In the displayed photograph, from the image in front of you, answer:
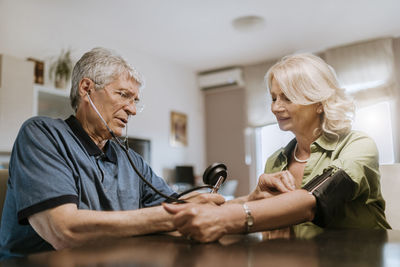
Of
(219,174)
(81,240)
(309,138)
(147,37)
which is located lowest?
(81,240)

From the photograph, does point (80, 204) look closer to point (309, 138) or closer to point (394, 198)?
point (309, 138)

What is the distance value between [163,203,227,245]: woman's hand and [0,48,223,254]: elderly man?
14 centimetres

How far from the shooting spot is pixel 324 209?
99 centimetres

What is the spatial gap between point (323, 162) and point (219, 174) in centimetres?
40

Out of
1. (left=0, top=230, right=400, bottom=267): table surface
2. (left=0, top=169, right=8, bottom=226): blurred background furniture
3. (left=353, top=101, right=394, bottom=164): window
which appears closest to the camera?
(left=0, top=230, right=400, bottom=267): table surface

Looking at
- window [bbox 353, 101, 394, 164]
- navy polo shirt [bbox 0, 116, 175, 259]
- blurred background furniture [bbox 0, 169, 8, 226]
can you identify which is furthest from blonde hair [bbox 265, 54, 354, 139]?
window [bbox 353, 101, 394, 164]

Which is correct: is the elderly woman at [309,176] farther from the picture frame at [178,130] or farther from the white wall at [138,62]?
the picture frame at [178,130]

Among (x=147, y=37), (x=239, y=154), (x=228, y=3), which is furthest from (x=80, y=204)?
(x=239, y=154)

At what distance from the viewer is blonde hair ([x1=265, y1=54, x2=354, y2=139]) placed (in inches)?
56.0

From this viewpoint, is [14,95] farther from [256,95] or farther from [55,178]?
[256,95]

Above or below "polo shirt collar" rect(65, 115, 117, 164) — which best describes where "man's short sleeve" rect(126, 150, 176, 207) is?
below

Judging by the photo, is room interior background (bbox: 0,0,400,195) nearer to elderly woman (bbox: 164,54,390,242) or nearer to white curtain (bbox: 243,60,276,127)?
white curtain (bbox: 243,60,276,127)

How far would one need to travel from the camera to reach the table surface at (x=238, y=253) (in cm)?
57

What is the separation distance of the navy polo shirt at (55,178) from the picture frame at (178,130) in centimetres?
429
